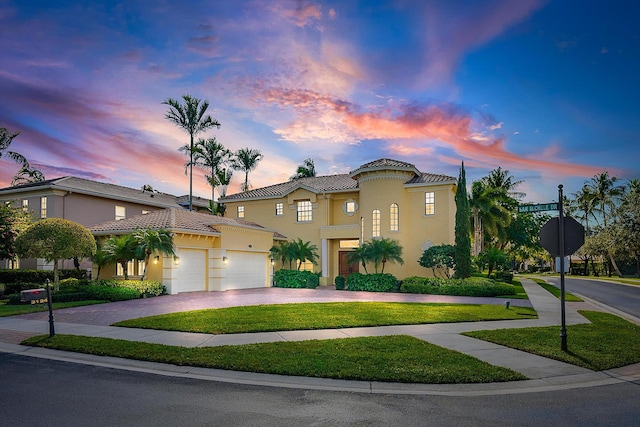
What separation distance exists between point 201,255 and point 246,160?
85.7 ft

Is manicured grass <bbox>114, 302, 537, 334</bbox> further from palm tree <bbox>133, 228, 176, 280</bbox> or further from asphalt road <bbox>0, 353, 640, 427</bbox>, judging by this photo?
palm tree <bbox>133, 228, 176, 280</bbox>

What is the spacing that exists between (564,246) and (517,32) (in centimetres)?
1114

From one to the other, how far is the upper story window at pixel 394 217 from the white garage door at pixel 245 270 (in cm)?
940

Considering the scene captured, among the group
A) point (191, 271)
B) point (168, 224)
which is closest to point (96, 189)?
point (168, 224)

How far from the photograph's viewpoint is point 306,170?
52.6m

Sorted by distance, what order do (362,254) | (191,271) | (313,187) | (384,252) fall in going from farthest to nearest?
(313,187) < (362,254) < (384,252) < (191,271)

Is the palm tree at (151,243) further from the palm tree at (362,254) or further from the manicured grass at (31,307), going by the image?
the palm tree at (362,254)

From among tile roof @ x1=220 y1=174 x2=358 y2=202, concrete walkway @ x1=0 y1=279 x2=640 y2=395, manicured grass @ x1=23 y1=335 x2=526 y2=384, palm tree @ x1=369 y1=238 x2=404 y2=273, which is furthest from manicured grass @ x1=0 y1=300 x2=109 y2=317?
tile roof @ x1=220 y1=174 x2=358 y2=202

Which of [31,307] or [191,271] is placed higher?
[191,271]

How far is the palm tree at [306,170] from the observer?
172 ft

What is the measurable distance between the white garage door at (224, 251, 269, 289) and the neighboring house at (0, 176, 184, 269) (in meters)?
12.0

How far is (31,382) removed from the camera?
23.6 ft

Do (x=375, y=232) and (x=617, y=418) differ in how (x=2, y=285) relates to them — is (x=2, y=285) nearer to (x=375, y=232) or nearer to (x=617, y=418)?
(x=375, y=232)

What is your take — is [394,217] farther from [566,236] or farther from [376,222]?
[566,236]
